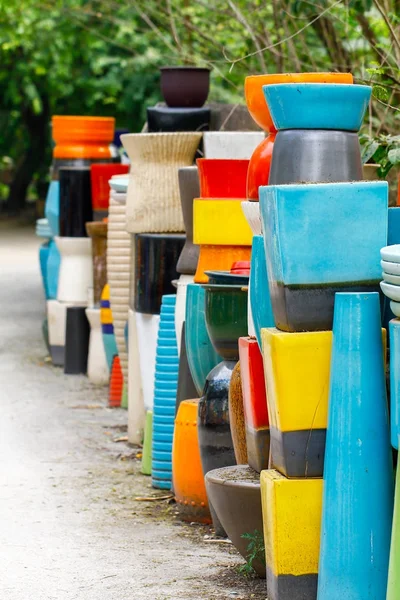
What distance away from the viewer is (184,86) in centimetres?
559

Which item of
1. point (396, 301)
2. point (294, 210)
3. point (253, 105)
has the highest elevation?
point (253, 105)

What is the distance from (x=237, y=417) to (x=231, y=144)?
5.80ft

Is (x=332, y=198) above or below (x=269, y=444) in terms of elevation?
above

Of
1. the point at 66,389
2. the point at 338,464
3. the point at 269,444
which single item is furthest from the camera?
the point at 66,389

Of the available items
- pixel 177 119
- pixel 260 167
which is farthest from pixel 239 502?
pixel 177 119

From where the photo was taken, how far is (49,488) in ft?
14.9

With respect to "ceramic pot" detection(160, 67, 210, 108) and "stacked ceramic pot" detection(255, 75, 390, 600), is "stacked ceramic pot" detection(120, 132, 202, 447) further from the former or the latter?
"stacked ceramic pot" detection(255, 75, 390, 600)

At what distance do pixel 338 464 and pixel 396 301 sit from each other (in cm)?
43

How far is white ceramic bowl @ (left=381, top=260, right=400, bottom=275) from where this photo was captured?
2496mm

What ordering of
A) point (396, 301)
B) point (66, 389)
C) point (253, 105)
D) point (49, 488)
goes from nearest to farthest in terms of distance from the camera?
point (396, 301) < point (253, 105) < point (49, 488) < point (66, 389)

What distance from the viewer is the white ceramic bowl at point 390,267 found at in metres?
2.50

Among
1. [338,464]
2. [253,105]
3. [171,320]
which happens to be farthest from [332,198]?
[171,320]

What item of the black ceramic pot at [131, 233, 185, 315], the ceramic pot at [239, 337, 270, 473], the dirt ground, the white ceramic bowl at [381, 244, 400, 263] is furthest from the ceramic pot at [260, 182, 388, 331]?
the black ceramic pot at [131, 233, 185, 315]

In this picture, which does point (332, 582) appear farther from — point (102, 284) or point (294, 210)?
point (102, 284)
